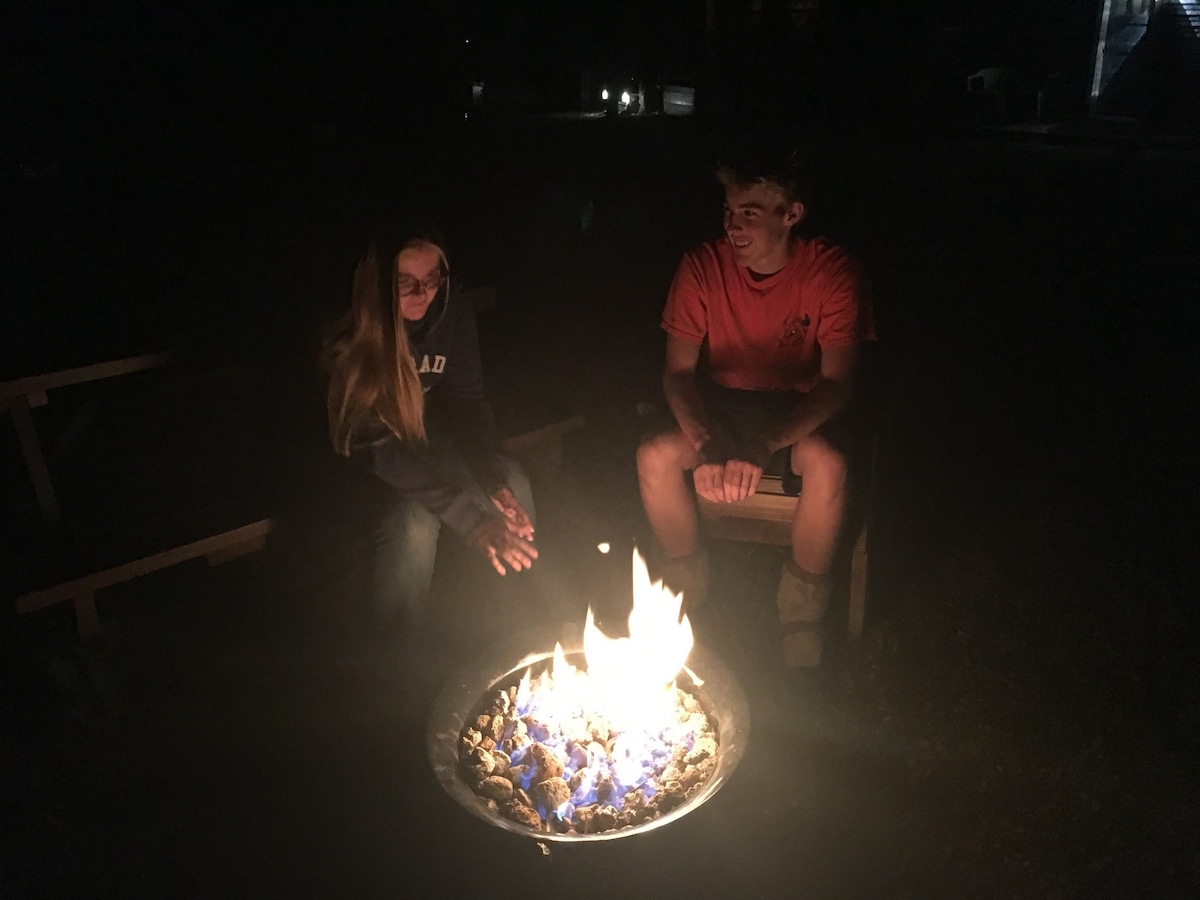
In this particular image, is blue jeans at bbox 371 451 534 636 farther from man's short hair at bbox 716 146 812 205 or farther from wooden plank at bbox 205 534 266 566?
man's short hair at bbox 716 146 812 205

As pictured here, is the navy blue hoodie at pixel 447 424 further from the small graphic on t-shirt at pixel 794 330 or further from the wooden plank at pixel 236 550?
the small graphic on t-shirt at pixel 794 330

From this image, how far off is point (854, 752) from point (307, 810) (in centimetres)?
174

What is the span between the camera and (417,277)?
3066mm

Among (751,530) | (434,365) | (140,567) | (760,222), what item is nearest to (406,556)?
(434,365)

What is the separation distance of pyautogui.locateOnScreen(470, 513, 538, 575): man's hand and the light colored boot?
2.96 ft

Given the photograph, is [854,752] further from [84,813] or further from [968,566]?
[84,813]

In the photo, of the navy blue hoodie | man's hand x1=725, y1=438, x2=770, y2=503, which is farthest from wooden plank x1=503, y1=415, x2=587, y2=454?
man's hand x1=725, y1=438, x2=770, y2=503

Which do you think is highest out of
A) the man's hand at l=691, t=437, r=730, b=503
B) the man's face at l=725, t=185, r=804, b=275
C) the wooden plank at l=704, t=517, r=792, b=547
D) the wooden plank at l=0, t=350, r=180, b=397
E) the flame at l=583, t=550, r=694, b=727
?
the man's face at l=725, t=185, r=804, b=275

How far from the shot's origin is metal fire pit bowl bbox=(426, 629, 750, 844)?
2430 millimetres

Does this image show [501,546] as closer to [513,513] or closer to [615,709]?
[513,513]

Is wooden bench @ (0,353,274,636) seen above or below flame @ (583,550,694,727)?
above

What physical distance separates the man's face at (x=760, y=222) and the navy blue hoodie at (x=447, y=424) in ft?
3.24

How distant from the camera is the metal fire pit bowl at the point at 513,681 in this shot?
2.43 m

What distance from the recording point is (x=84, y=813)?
2953mm
